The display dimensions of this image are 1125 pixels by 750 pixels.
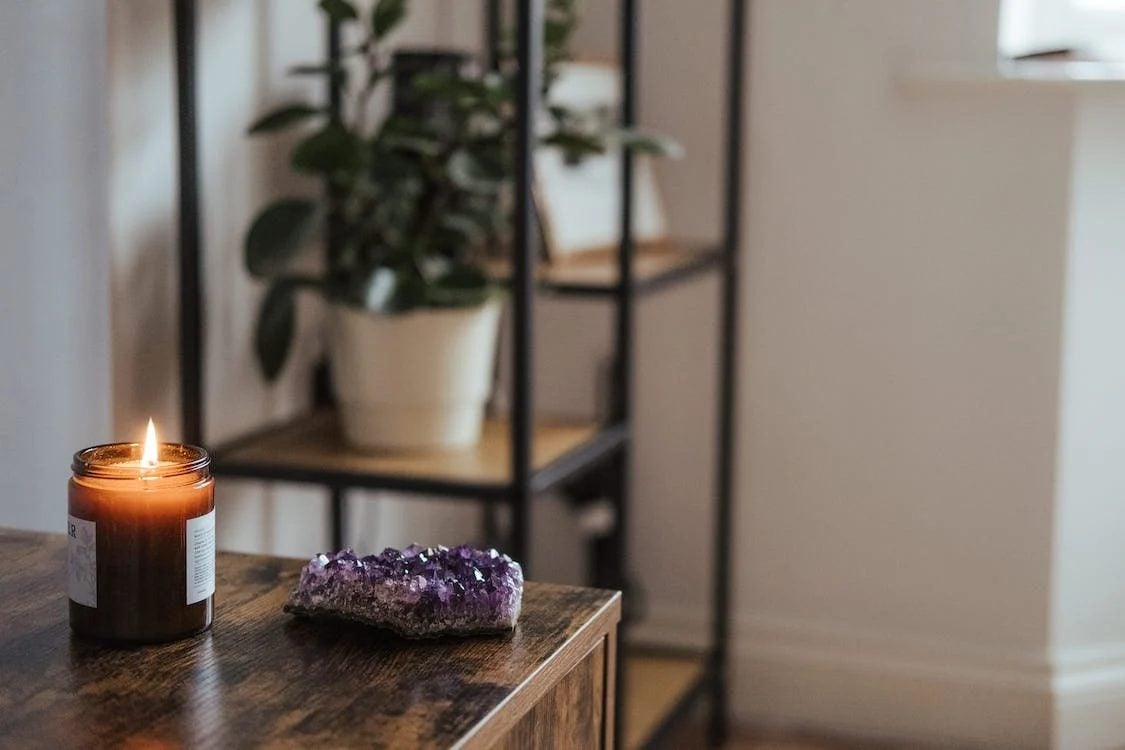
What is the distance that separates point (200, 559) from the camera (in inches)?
36.1

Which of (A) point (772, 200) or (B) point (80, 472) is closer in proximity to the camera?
(B) point (80, 472)

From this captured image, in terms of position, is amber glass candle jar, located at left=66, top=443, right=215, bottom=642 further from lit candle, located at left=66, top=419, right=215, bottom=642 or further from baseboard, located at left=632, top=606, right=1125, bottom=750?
baseboard, located at left=632, top=606, right=1125, bottom=750

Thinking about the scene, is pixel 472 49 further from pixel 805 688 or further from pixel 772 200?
pixel 805 688

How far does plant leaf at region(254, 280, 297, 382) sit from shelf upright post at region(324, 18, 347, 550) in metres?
0.11

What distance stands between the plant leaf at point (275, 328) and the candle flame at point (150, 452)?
2.68ft

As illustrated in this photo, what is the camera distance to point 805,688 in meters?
2.50

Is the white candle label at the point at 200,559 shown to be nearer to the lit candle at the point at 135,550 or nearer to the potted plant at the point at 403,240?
the lit candle at the point at 135,550

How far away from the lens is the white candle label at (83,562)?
35.4 inches

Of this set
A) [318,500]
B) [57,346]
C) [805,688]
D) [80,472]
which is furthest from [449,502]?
[80,472]

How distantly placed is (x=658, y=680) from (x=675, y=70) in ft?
3.15

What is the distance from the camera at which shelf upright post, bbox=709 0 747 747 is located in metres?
2.32

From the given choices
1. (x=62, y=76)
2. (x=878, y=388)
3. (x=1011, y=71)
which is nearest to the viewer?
(x=62, y=76)

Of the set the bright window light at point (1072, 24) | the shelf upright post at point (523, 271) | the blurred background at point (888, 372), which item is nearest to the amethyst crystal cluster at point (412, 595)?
the shelf upright post at point (523, 271)

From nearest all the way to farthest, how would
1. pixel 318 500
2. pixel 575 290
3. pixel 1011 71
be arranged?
1. pixel 575 290
2. pixel 318 500
3. pixel 1011 71
